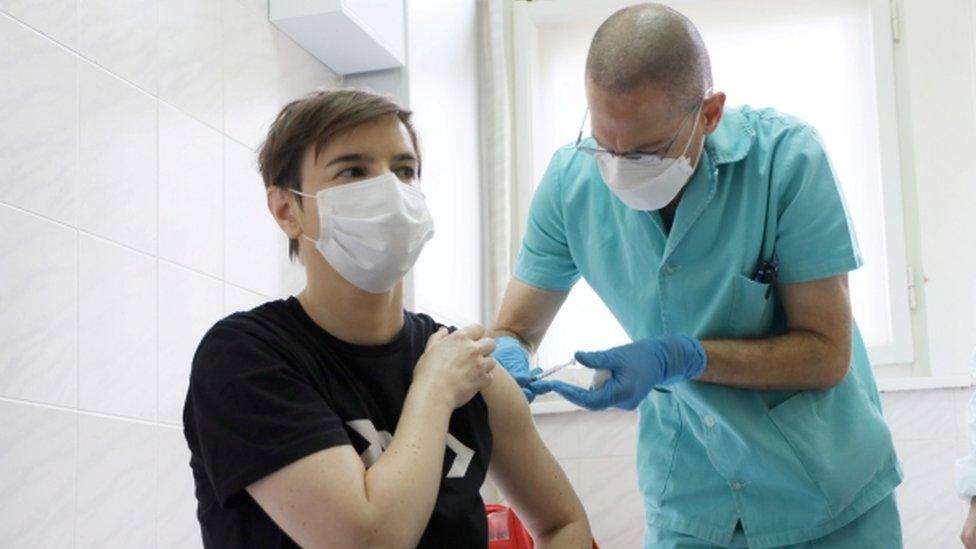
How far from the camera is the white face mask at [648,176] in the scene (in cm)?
192

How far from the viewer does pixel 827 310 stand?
193 cm

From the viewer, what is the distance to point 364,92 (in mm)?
1693

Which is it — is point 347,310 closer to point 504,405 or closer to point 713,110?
point 504,405

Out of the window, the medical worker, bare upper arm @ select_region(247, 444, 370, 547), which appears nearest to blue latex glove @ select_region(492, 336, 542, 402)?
the medical worker

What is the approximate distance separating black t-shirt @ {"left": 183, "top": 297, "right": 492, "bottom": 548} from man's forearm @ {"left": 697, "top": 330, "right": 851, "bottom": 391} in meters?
0.41

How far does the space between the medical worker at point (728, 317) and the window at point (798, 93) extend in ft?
6.73

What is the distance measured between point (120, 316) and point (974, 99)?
2.80 metres

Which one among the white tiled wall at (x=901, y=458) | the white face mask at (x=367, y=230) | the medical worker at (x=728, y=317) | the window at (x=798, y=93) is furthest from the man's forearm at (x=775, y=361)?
the window at (x=798, y=93)

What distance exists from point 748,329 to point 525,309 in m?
0.41

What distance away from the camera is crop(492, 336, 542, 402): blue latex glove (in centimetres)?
193

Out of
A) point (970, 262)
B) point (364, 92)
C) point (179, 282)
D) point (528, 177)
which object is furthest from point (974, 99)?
point (364, 92)

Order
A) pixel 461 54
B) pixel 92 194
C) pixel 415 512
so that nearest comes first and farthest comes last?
pixel 415 512 < pixel 92 194 < pixel 461 54

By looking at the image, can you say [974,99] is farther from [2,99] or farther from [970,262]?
[2,99]

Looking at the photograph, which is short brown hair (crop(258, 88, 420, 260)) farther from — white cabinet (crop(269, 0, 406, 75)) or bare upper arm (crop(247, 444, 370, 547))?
white cabinet (crop(269, 0, 406, 75))
